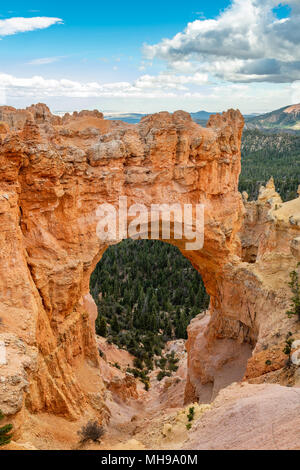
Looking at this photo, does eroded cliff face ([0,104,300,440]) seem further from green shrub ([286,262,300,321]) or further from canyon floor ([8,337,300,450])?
canyon floor ([8,337,300,450])

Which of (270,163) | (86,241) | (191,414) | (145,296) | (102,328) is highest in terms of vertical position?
(270,163)

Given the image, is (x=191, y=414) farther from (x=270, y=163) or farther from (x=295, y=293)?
(x=270, y=163)

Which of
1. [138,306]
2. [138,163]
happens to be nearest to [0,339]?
[138,163]

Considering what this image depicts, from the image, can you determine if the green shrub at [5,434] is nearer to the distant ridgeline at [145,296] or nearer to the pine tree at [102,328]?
the distant ridgeline at [145,296]

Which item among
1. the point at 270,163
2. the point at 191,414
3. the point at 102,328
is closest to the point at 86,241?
the point at 191,414

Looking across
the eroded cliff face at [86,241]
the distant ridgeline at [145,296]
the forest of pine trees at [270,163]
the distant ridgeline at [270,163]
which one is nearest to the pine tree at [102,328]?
the distant ridgeline at [145,296]

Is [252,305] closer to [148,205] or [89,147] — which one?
[148,205]
